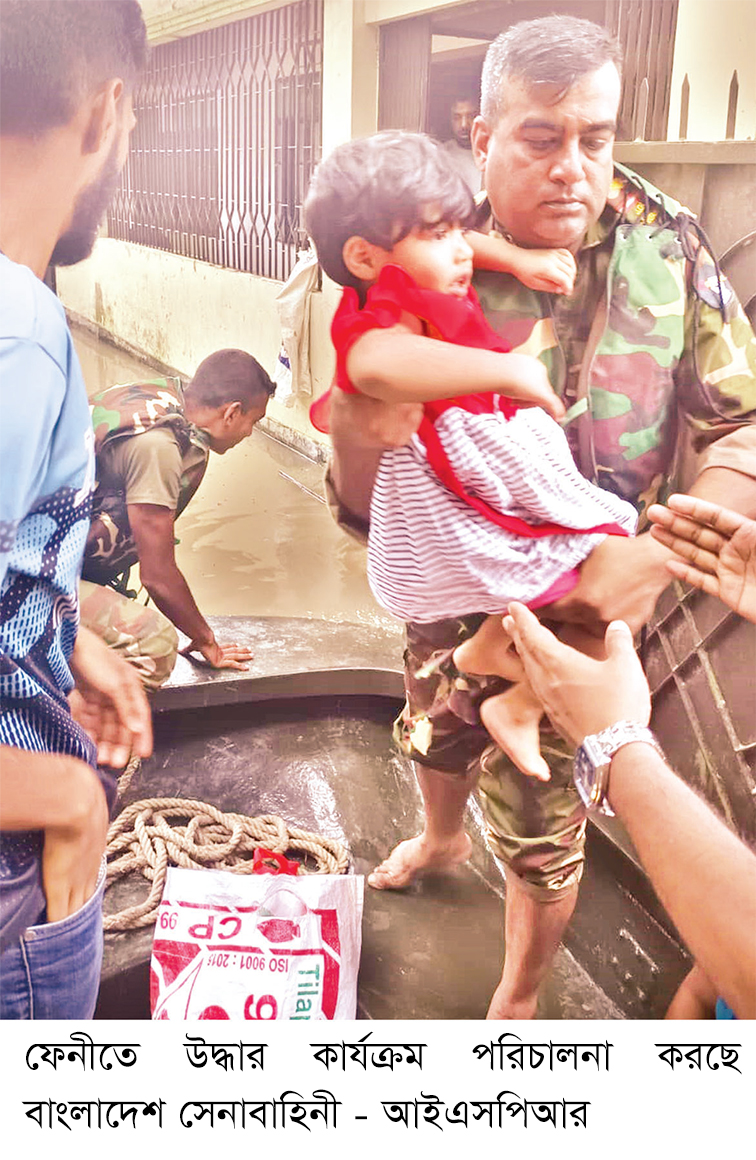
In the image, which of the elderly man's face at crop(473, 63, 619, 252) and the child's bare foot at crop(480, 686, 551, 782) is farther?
the child's bare foot at crop(480, 686, 551, 782)

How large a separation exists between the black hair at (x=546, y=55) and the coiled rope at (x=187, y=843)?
96 centimetres

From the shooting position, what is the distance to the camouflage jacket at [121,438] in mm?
1257

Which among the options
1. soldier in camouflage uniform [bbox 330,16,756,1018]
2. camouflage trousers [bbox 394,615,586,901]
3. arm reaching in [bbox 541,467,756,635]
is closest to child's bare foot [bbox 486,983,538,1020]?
camouflage trousers [bbox 394,615,586,901]

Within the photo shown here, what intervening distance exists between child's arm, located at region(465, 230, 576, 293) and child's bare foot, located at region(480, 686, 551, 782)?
51 centimetres

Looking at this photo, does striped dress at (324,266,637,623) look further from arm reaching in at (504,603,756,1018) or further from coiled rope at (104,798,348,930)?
coiled rope at (104,798,348,930)

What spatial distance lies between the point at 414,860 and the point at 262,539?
19.7 inches

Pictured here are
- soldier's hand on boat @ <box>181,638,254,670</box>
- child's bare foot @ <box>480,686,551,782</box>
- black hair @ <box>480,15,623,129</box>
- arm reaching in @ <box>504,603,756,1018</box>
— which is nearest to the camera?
arm reaching in @ <box>504,603,756,1018</box>

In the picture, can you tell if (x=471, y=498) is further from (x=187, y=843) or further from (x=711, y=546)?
(x=187, y=843)

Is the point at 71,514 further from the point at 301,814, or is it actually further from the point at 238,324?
the point at 301,814

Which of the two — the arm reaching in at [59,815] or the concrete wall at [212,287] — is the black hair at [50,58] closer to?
the concrete wall at [212,287]

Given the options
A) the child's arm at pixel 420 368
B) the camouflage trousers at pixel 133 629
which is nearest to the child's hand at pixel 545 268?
the child's arm at pixel 420 368

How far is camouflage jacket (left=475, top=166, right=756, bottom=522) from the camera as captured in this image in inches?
49.1

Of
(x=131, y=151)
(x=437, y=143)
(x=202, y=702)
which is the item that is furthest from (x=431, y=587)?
(x=131, y=151)
